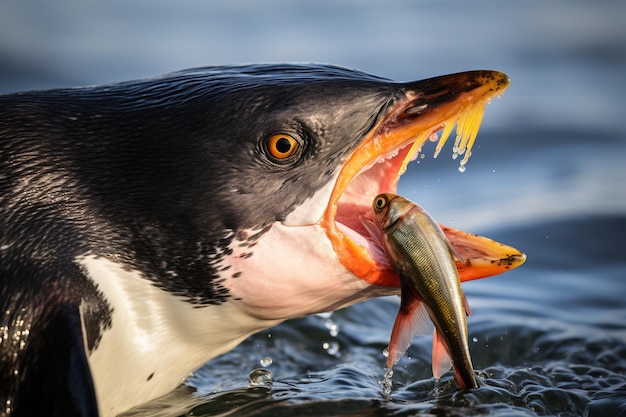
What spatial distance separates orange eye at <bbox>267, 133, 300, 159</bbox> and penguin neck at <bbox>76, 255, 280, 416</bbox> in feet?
2.01

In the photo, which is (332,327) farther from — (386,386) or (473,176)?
(473,176)

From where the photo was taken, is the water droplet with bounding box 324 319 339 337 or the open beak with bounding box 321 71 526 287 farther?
the water droplet with bounding box 324 319 339 337

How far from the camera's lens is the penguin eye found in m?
4.53

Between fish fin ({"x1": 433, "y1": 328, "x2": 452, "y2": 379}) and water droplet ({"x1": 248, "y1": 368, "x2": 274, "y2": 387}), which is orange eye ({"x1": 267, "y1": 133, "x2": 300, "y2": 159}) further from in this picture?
water droplet ({"x1": 248, "y1": 368, "x2": 274, "y2": 387})

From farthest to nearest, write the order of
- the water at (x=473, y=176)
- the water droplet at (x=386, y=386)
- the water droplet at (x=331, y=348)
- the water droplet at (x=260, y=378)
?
→ the water droplet at (x=331, y=348)
the water droplet at (x=260, y=378)
the water at (x=473, y=176)
the water droplet at (x=386, y=386)

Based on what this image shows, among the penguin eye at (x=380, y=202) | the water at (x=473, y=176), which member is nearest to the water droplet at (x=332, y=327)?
the water at (x=473, y=176)

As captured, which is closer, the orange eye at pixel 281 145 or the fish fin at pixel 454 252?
the orange eye at pixel 281 145

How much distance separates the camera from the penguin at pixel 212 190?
14.4 feet

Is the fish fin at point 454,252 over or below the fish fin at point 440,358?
over

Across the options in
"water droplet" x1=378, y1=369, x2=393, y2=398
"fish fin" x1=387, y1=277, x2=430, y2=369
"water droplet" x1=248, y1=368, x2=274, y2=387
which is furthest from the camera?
"water droplet" x1=248, y1=368, x2=274, y2=387

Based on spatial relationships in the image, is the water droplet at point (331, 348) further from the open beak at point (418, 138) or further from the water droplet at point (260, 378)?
the open beak at point (418, 138)

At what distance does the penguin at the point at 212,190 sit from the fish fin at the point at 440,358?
0.28m

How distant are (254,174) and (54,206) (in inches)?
29.4

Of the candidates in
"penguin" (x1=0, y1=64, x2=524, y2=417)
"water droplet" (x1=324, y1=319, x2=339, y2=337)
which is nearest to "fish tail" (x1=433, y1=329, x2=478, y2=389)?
"penguin" (x1=0, y1=64, x2=524, y2=417)
